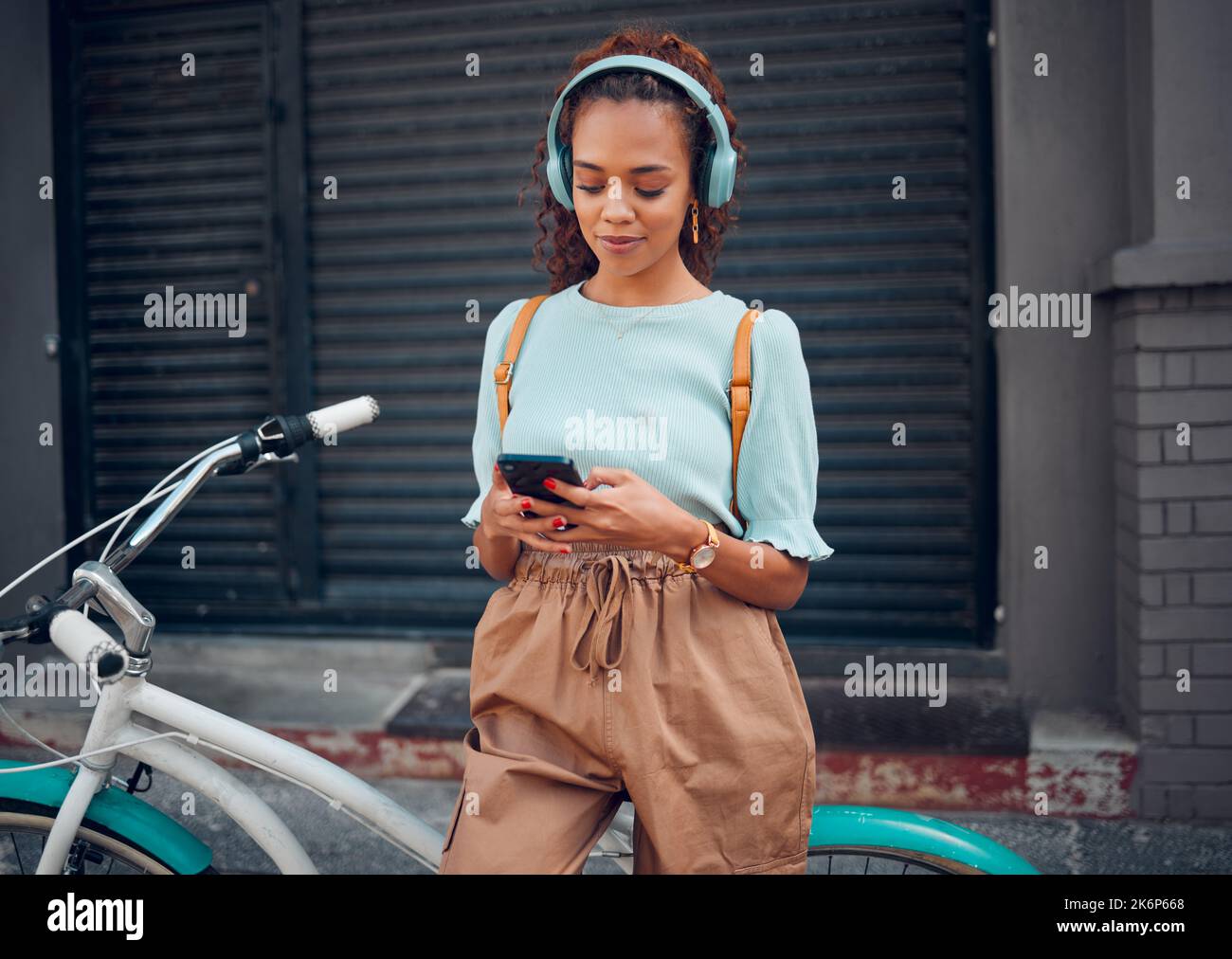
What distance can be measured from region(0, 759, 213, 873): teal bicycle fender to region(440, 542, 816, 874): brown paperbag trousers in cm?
55

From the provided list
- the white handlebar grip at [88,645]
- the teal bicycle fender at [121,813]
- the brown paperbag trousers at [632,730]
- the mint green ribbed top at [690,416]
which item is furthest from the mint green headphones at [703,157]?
the teal bicycle fender at [121,813]

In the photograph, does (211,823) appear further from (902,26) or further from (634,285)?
(902,26)

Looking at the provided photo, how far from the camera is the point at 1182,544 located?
12.0 feet

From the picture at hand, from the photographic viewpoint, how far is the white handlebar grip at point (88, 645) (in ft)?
5.39

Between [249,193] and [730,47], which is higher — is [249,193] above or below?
below

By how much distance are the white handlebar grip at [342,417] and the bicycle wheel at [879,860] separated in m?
1.11

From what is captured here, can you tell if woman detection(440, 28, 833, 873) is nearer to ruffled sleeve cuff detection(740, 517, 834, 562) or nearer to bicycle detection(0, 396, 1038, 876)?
ruffled sleeve cuff detection(740, 517, 834, 562)

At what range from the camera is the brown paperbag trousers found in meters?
1.65

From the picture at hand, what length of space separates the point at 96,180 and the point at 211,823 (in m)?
3.19

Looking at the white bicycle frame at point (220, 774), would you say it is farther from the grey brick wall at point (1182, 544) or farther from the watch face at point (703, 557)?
the grey brick wall at point (1182, 544)

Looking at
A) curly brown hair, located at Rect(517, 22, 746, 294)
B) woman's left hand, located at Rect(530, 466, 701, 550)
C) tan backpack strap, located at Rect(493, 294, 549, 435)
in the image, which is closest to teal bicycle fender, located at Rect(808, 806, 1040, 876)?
woman's left hand, located at Rect(530, 466, 701, 550)

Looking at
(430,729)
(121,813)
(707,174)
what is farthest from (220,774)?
(430,729)
